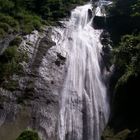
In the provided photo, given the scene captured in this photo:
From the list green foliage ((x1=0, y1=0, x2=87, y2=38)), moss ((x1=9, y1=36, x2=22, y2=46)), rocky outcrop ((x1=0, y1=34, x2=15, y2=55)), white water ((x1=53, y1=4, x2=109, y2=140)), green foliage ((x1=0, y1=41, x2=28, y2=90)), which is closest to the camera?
white water ((x1=53, y1=4, x2=109, y2=140))

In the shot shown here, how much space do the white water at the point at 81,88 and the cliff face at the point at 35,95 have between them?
1.96 feet

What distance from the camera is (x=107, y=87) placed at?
23.2m

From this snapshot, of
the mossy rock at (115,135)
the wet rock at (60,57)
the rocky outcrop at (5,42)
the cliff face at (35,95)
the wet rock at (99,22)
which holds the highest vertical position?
the wet rock at (99,22)

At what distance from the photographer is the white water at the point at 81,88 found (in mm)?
20000

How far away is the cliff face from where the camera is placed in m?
18.9

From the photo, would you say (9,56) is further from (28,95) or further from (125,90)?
(125,90)

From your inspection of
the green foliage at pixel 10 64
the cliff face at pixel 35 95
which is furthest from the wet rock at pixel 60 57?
the green foliage at pixel 10 64

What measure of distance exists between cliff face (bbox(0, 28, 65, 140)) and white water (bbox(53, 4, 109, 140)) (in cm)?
60

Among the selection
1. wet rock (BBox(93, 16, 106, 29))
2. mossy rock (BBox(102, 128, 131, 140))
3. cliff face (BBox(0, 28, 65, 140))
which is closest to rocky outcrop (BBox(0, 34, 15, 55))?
cliff face (BBox(0, 28, 65, 140))

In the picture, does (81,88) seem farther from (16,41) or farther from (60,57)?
(16,41)

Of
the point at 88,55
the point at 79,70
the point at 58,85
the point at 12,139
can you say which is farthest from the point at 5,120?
the point at 88,55

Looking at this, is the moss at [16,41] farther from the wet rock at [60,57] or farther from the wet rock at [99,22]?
the wet rock at [99,22]

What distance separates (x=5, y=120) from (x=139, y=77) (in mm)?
7731

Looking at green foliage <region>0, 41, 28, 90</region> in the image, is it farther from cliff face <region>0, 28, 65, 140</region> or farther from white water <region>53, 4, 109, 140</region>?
white water <region>53, 4, 109, 140</region>
